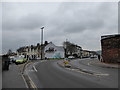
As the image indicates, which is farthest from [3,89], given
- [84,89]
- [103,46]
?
[103,46]

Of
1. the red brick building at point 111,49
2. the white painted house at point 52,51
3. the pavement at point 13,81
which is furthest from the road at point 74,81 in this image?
the white painted house at point 52,51

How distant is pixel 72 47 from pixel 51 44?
66.8ft

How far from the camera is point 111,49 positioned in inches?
1248

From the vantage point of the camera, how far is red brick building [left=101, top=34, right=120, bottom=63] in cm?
2982

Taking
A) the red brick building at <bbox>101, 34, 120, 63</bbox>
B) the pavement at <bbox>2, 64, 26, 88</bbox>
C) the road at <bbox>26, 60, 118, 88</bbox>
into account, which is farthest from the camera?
the red brick building at <bbox>101, 34, 120, 63</bbox>

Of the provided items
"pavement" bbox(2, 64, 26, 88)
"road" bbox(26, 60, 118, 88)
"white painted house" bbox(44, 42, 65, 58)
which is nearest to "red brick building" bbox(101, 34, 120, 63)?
"road" bbox(26, 60, 118, 88)

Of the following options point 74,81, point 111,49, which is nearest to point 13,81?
point 74,81

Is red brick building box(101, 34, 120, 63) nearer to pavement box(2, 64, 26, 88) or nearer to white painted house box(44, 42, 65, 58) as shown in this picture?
pavement box(2, 64, 26, 88)

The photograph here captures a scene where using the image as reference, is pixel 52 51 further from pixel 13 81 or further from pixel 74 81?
pixel 74 81

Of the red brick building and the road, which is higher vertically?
the red brick building

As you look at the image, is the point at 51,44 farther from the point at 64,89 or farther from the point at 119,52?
the point at 64,89

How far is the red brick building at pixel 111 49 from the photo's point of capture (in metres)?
29.8

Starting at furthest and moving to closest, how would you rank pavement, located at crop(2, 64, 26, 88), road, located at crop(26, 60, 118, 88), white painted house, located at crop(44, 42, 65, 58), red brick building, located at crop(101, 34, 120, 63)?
white painted house, located at crop(44, 42, 65, 58), red brick building, located at crop(101, 34, 120, 63), pavement, located at crop(2, 64, 26, 88), road, located at crop(26, 60, 118, 88)

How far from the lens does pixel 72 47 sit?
114 metres
